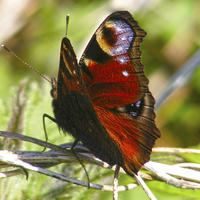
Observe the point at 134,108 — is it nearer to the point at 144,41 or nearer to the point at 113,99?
the point at 113,99

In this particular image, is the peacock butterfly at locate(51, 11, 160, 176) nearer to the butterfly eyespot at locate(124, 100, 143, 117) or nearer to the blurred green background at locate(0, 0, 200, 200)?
the butterfly eyespot at locate(124, 100, 143, 117)

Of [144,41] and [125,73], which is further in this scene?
[144,41]

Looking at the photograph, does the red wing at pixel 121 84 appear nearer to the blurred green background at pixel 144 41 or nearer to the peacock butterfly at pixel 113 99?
the peacock butterfly at pixel 113 99

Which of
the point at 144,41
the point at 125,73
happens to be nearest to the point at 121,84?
the point at 125,73

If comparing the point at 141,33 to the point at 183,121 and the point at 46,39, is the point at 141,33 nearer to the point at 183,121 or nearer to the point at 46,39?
the point at 183,121

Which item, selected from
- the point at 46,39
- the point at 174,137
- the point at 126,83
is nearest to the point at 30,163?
the point at 126,83

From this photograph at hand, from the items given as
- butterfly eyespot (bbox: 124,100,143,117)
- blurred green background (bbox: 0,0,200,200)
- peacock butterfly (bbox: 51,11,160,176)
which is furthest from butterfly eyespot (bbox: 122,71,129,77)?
blurred green background (bbox: 0,0,200,200)
